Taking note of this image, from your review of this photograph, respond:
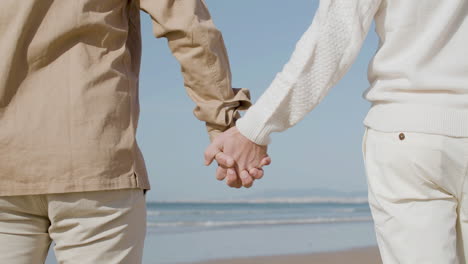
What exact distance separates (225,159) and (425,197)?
71 cm

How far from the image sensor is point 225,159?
7.09 ft

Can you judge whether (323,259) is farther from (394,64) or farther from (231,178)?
(394,64)

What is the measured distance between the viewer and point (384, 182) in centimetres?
174

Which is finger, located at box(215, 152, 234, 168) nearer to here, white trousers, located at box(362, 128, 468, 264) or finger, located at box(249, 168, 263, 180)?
finger, located at box(249, 168, 263, 180)

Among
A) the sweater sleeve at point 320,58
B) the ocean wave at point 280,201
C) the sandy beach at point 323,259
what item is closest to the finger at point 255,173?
the sweater sleeve at point 320,58

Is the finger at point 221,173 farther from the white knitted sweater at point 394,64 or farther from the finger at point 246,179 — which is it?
the white knitted sweater at point 394,64

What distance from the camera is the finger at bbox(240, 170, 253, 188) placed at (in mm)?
2209

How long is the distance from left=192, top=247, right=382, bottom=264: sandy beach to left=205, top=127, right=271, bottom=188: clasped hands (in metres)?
5.10

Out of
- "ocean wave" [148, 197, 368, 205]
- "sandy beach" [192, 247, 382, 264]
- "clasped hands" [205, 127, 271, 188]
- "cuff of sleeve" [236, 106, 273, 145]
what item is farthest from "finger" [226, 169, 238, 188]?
"ocean wave" [148, 197, 368, 205]

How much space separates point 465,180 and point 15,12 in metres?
1.33

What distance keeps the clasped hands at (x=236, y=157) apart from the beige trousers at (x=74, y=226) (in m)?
0.31

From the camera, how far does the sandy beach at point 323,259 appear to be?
7.33 meters

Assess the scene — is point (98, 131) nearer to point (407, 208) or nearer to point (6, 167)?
point (6, 167)

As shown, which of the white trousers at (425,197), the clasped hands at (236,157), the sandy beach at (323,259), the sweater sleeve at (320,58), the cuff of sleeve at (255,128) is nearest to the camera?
the white trousers at (425,197)
